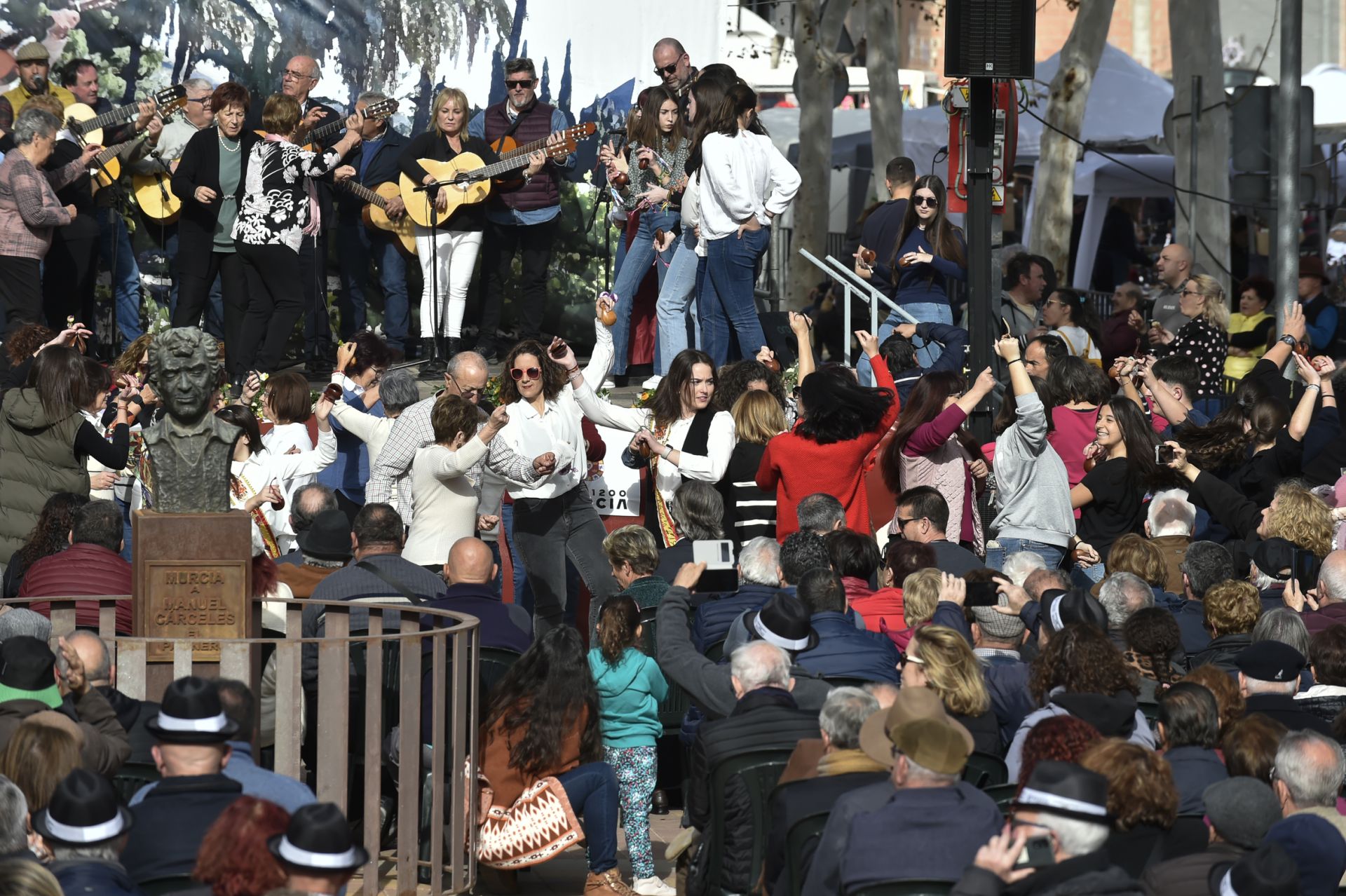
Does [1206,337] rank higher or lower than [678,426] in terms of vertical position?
higher

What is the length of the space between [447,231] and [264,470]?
451cm

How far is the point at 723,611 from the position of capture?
8.23 metres

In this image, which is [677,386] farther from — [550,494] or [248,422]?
[248,422]

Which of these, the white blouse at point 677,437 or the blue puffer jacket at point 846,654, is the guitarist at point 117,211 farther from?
the blue puffer jacket at point 846,654

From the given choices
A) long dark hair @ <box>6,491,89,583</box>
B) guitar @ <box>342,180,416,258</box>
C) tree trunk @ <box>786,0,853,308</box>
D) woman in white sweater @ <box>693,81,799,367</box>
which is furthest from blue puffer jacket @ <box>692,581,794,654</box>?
tree trunk @ <box>786,0,853,308</box>

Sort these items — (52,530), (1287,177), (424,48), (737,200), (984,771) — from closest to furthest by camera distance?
(984,771)
(52,530)
(737,200)
(1287,177)
(424,48)

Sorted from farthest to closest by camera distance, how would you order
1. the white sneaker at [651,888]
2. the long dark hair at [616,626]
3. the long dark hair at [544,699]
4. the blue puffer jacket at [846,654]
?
the long dark hair at [616,626]
the white sneaker at [651,888]
the long dark hair at [544,699]
the blue puffer jacket at [846,654]

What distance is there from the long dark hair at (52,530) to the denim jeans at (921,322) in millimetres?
5324

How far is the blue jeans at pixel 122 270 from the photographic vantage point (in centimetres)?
1447

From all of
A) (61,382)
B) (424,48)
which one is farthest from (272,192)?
(424,48)

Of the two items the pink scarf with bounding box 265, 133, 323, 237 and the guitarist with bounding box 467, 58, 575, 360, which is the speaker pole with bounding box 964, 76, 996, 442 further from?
the pink scarf with bounding box 265, 133, 323, 237

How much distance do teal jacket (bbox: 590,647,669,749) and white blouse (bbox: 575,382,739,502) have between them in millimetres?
2109

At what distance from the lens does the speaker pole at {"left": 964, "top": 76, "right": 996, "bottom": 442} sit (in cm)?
1029

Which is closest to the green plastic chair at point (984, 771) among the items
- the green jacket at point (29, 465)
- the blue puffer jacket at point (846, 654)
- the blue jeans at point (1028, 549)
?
the blue puffer jacket at point (846, 654)
